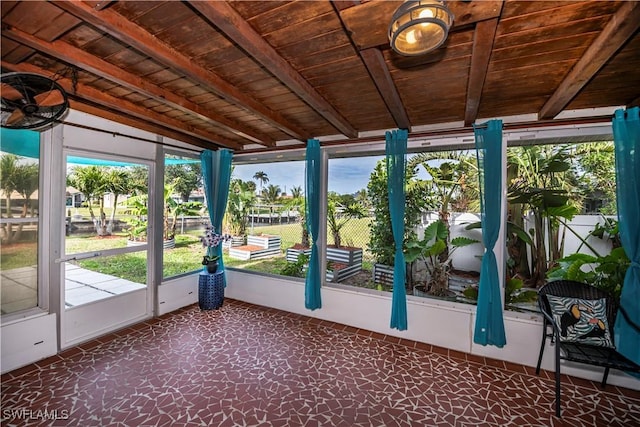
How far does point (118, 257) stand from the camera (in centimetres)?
325

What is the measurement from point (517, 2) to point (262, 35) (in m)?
1.30

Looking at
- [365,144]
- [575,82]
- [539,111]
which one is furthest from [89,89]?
[539,111]

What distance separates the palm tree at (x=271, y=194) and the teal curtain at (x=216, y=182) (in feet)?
2.01

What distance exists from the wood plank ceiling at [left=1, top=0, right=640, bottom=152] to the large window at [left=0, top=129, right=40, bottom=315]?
67 cm

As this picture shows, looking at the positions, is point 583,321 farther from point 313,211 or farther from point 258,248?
point 258,248

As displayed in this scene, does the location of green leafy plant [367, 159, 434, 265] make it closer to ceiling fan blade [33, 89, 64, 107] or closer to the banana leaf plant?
the banana leaf plant

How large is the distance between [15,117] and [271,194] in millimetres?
2938

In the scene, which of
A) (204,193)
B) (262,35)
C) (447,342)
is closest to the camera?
(262,35)

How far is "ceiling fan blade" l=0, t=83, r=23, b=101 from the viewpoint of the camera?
155 cm

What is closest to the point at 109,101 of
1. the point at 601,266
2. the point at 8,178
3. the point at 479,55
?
the point at 8,178

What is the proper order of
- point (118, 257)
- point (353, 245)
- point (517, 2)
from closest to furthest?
point (517, 2) → point (118, 257) → point (353, 245)

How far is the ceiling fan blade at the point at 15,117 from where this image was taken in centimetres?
167

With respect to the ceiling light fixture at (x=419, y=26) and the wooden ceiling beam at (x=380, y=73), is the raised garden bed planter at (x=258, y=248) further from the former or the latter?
the ceiling light fixture at (x=419, y=26)

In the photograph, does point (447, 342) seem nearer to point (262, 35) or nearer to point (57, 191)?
point (262, 35)
